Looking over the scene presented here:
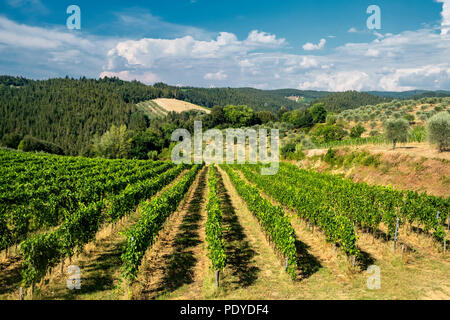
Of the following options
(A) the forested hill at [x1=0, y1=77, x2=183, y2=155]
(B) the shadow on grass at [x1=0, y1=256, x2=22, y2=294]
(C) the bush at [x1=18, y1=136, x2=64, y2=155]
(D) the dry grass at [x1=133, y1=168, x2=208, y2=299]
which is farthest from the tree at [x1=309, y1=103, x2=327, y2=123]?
(A) the forested hill at [x1=0, y1=77, x2=183, y2=155]

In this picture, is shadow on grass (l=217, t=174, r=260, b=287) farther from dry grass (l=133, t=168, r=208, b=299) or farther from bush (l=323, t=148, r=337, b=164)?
bush (l=323, t=148, r=337, b=164)

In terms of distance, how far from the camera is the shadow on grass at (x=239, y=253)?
10.9 meters

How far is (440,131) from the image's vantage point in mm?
26219

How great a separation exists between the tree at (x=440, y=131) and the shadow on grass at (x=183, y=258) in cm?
2398

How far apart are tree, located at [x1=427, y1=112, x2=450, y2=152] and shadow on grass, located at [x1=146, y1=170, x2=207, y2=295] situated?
24.0 m

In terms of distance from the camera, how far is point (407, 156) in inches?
1117

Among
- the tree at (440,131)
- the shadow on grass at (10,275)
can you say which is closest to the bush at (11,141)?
the shadow on grass at (10,275)

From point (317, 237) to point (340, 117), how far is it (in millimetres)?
68688

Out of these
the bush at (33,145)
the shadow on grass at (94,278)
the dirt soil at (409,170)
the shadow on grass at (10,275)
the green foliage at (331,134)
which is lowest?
the shadow on grass at (94,278)

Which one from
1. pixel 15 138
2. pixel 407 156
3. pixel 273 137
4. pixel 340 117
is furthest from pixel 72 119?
pixel 407 156

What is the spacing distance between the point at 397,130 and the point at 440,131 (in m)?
6.15

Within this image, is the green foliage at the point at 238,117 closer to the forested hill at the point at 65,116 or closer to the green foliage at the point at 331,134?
the green foliage at the point at 331,134
